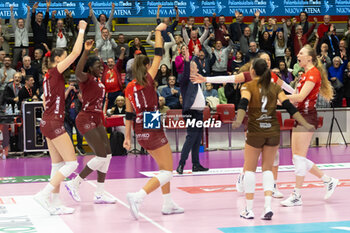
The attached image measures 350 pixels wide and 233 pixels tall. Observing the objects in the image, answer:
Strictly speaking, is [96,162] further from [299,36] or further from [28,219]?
[299,36]

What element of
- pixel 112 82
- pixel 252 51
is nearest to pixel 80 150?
pixel 112 82

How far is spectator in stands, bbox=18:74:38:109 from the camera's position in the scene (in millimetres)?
15039

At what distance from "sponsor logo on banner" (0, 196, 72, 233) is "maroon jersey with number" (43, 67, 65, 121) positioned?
1206mm

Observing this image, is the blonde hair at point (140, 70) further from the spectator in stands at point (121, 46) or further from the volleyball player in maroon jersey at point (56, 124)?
the spectator in stands at point (121, 46)

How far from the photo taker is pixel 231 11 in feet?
53.8

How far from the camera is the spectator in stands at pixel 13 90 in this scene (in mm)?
15125

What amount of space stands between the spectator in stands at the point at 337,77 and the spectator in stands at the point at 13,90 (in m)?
9.09

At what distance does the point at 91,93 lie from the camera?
7.70 m

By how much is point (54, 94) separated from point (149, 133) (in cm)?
132

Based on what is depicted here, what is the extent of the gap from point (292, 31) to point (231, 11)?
3.58 meters

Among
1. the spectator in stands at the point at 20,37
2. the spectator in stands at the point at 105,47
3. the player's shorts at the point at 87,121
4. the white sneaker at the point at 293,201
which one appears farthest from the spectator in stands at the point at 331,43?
the player's shorts at the point at 87,121

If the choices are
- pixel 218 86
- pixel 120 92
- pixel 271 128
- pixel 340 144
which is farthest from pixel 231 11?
pixel 271 128

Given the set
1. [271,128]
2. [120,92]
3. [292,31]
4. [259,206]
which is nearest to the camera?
[271,128]

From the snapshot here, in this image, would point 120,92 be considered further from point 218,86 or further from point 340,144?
point 340,144
